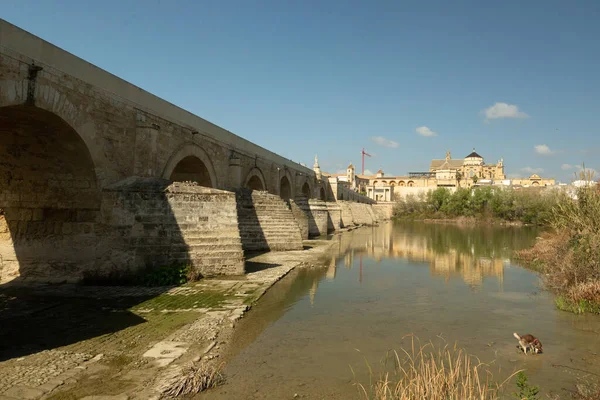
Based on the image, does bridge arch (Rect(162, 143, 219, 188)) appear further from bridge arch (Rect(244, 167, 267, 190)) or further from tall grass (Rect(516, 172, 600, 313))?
tall grass (Rect(516, 172, 600, 313))

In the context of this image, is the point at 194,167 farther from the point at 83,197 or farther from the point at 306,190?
the point at 306,190

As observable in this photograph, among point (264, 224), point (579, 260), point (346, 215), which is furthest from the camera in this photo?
point (346, 215)

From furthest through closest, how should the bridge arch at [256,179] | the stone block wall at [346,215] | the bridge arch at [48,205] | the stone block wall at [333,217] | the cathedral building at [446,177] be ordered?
the cathedral building at [446,177]
the stone block wall at [346,215]
the stone block wall at [333,217]
the bridge arch at [256,179]
the bridge arch at [48,205]

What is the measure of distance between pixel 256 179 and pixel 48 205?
13.8 m

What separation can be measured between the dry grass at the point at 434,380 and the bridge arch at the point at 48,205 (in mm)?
7095

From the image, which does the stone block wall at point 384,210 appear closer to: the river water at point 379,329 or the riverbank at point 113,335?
the river water at point 379,329

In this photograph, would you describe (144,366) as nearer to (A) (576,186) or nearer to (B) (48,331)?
(B) (48,331)

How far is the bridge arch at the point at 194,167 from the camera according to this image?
14.7m

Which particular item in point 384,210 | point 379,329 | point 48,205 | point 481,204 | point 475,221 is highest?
point 481,204

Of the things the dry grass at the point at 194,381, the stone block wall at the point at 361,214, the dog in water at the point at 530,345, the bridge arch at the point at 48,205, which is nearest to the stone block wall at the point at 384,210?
the stone block wall at the point at 361,214

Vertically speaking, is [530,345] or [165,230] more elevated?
[165,230]

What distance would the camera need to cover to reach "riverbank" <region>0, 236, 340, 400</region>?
410 cm

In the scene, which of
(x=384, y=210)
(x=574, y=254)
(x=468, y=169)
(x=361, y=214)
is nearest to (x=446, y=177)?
(x=468, y=169)

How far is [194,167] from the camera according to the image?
16297 mm
